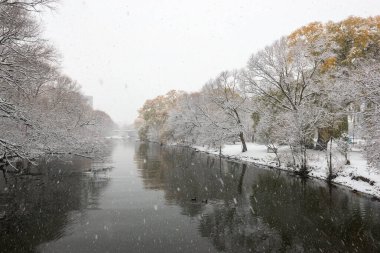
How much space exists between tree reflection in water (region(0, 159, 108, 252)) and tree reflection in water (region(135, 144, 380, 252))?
5299 millimetres

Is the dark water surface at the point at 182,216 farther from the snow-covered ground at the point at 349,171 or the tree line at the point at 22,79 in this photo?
the tree line at the point at 22,79

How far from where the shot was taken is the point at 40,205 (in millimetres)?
16641

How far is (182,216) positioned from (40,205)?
8.43m

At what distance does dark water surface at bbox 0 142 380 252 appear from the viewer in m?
11.6

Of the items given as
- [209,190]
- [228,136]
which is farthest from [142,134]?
[209,190]

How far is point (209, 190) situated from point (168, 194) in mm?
3219

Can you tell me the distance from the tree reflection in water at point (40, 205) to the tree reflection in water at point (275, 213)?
530cm

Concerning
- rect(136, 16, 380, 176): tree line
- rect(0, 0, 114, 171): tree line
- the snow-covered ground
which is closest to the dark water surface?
the snow-covered ground

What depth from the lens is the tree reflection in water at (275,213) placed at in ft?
38.7

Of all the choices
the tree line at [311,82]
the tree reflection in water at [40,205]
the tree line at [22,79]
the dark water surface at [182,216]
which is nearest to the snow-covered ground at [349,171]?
the tree line at [311,82]

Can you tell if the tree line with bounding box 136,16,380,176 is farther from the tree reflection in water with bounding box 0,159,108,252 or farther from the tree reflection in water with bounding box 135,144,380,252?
the tree reflection in water with bounding box 0,159,108,252

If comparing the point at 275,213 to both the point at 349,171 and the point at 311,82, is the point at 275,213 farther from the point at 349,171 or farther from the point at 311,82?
the point at 311,82

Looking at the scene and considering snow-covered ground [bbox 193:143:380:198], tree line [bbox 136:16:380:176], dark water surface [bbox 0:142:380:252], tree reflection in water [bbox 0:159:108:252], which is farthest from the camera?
tree line [bbox 136:16:380:176]

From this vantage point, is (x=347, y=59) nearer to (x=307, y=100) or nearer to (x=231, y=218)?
(x=307, y=100)
